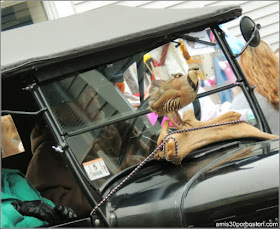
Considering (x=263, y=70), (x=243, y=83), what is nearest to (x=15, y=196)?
(x=243, y=83)

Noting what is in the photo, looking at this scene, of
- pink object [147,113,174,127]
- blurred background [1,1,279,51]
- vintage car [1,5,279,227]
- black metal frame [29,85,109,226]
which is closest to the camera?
vintage car [1,5,279,227]

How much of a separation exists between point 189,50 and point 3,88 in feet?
3.16

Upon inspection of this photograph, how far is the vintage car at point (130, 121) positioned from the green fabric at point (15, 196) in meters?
0.31

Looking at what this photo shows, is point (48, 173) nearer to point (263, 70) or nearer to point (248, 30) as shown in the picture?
point (248, 30)

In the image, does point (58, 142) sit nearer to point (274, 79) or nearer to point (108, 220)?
point (108, 220)

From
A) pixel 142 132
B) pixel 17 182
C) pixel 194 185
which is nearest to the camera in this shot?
pixel 194 185

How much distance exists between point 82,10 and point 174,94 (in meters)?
5.43

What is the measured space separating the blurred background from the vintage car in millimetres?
4755

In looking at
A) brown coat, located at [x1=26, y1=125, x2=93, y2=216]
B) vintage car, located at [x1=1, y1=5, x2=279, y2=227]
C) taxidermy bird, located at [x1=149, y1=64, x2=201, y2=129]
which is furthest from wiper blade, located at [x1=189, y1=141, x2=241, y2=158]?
brown coat, located at [x1=26, y1=125, x2=93, y2=216]

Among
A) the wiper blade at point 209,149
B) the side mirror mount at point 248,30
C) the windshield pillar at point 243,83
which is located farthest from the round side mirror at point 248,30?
the wiper blade at point 209,149

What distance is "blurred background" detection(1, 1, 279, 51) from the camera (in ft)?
25.4

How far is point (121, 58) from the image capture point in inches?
112

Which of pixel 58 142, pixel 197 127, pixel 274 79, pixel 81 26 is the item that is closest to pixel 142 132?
pixel 197 127

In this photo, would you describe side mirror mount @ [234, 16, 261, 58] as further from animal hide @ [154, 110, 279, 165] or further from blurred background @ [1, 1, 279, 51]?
blurred background @ [1, 1, 279, 51]
